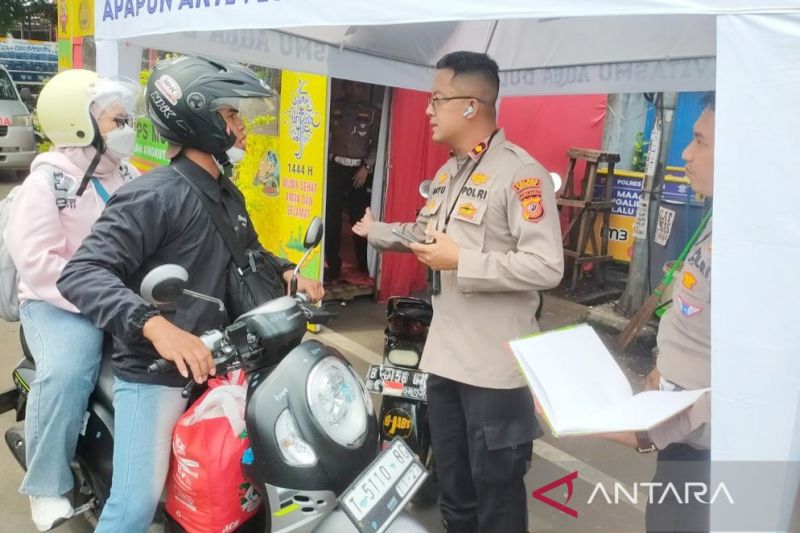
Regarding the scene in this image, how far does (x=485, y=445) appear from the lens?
6.98 ft

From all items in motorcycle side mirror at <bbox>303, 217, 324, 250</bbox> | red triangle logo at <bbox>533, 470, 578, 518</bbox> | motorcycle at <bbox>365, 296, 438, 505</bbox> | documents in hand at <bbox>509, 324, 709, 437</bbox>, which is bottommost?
red triangle logo at <bbox>533, 470, 578, 518</bbox>

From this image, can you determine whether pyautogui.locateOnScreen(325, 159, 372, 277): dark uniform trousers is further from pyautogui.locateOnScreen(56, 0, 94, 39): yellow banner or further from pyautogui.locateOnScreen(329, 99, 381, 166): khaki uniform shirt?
pyautogui.locateOnScreen(56, 0, 94, 39): yellow banner

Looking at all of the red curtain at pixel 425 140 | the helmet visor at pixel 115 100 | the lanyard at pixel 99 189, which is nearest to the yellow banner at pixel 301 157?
the red curtain at pixel 425 140

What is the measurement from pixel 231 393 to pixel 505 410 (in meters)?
0.94

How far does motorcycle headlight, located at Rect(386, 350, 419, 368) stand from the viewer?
3.05 metres

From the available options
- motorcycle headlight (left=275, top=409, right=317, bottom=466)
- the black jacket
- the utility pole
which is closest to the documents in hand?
motorcycle headlight (left=275, top=409, right=317, bottom=466)

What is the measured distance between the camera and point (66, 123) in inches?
94.3

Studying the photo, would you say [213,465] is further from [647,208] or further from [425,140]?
[647,208]

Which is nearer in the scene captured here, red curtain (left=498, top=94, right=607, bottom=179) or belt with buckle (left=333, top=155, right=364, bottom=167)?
belt with buckle (left=333, top=155, right=364, bottom=167)

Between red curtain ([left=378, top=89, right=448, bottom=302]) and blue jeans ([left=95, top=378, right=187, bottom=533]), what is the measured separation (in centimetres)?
390

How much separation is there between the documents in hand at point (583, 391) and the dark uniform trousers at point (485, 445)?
593 mm

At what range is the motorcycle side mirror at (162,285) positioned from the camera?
4.71 ft

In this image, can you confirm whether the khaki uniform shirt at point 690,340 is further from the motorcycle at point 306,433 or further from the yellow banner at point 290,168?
the yellow banner at point 290,168

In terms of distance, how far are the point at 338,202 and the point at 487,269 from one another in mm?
4265
